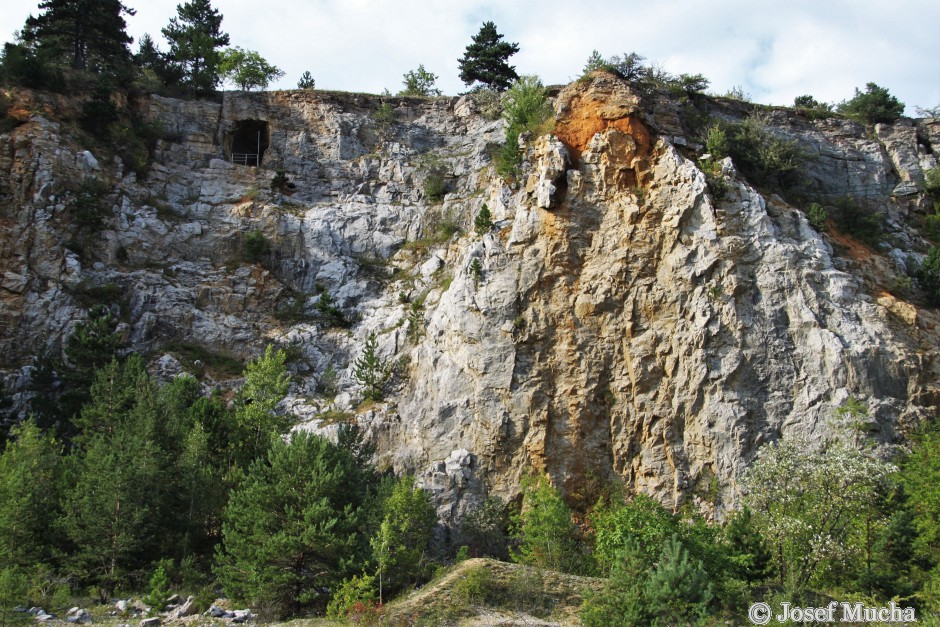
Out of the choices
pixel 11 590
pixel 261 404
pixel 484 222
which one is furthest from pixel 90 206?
pixel 11 590

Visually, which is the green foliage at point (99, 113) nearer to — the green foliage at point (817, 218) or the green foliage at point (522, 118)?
the green foliage at point (522, 118)

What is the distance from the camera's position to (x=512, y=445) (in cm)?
2367

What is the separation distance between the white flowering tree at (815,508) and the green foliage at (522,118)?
14.4m

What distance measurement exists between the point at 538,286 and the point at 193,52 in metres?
23.7

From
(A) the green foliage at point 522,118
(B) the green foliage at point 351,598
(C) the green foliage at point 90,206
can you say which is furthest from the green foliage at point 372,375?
(C) the green foliage at point 90,206

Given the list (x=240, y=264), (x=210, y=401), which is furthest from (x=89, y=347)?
(x=240, y=264)

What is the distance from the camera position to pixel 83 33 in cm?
3600

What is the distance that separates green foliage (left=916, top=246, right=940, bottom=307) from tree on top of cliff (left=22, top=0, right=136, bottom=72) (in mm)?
35964

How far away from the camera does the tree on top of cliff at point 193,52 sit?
36.7m

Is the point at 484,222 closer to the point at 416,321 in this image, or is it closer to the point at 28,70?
the point at 416,321

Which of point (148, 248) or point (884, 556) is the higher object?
point (148, 248)

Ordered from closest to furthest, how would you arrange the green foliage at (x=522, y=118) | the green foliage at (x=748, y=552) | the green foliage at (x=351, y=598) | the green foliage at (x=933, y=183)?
the green foliage at (x=351, y=598), the green foliage at (x=748, y=552), the green foliage at (x=522, y=118), the green foliage at (x=933, y=183)

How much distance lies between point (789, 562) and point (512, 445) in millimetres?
8780

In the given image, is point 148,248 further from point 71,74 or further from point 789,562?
point 789,562
